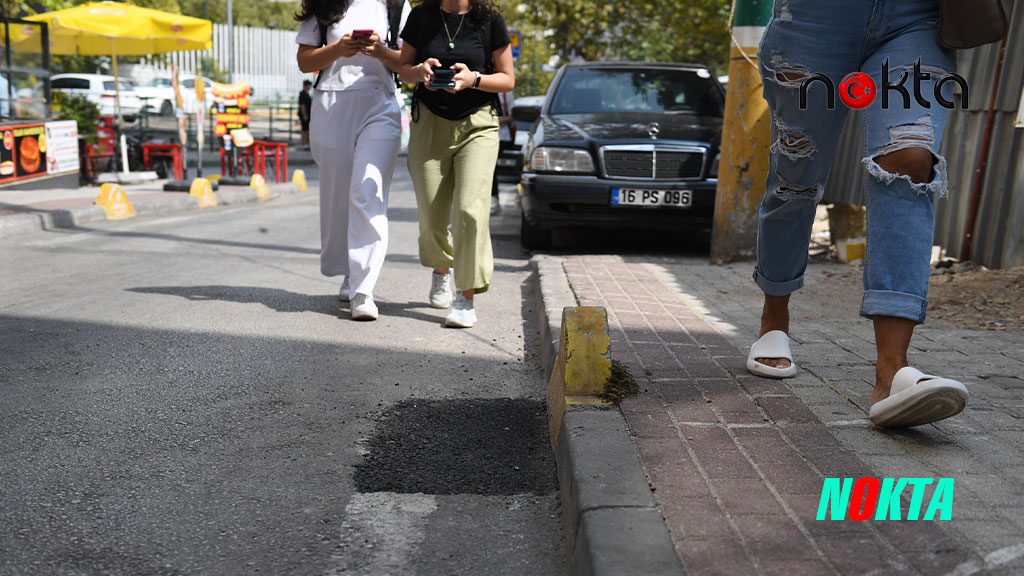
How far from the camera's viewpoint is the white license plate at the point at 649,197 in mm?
7871

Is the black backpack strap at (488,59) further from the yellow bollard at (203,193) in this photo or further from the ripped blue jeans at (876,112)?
the yellow bollard at (203,193)

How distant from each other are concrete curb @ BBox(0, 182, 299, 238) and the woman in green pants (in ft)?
17.2

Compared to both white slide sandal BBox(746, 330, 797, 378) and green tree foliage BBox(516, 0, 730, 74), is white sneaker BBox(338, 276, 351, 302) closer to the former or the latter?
white slide sandal BBox(746, 330, 797, 378)

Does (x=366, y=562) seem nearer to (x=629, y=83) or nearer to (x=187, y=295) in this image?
(x=187, y=295)

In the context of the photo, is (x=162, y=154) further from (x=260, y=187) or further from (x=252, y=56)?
(x=252, y=56)

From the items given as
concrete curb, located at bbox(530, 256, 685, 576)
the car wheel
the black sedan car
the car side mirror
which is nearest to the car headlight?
the black sedan car

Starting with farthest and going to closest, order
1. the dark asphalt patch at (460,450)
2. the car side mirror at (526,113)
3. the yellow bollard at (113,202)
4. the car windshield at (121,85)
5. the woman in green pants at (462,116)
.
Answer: the car windshield at (121,85)
the yellow bollard at (113,202)
the car side mirror at (526,113)
the woman in green pants at (462,116)
the dark asphalt patch at (460,450)

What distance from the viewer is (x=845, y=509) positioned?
7.57ft

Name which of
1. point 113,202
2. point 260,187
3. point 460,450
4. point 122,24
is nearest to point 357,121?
point 460,450

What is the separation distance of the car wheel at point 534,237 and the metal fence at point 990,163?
10.0 ft

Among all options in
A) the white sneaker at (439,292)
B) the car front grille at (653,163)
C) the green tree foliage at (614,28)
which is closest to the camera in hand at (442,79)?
the white sneaker at (439,292)

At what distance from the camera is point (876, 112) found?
9.70 ft

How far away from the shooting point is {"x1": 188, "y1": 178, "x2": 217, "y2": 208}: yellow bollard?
1228cm

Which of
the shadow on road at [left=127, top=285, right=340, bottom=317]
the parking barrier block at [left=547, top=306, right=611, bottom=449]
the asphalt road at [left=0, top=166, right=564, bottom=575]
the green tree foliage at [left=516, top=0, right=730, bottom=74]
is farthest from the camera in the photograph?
the green tree foliage at [left=516, top=0, right=730, bottom=74]
